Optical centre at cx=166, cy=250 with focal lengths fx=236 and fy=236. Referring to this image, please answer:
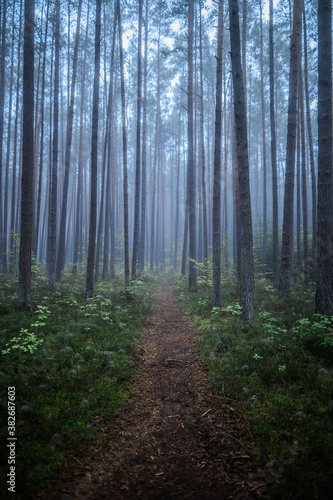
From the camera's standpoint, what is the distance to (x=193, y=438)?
3209 millimetres

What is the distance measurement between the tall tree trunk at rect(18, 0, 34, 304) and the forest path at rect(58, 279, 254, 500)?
4.97m

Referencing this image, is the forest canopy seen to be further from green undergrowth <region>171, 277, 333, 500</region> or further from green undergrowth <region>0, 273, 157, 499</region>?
green undergrowth <region>0, 273, 157, 499</region>

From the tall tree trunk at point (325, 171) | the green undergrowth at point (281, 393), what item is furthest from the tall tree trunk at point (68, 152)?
the tall tree trunk at point (325, 171)

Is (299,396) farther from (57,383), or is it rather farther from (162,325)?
(162,325)

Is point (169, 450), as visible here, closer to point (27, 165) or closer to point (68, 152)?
point (27, 165)

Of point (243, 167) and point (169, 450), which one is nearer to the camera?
point (169, 450)

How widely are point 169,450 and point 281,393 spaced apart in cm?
195

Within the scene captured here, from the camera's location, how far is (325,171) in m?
6.49

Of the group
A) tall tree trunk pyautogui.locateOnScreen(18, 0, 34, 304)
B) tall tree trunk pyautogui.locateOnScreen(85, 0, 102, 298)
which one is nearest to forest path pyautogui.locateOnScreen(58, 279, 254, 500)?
tall tree trunk pyautogui.locateOnScreen(18, 0, 34, 304)

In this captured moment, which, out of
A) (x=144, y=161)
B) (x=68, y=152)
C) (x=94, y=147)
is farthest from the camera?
(x=144, y=161)

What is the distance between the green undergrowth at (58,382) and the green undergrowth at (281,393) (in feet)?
6.49

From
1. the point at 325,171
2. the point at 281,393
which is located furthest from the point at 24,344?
the point at 325,171

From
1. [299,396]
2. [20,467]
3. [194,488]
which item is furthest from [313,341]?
[20,467]

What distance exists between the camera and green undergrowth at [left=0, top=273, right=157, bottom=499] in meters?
2.60
